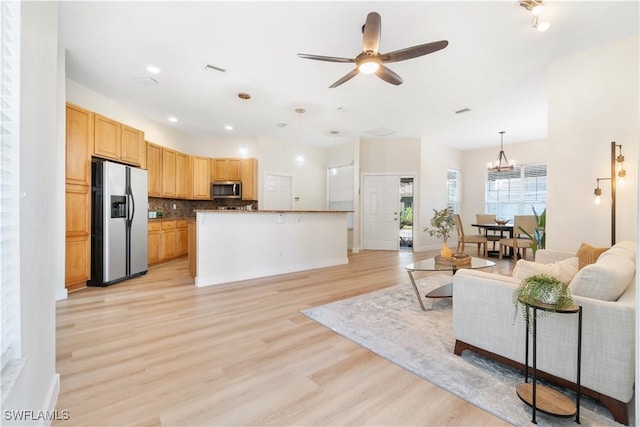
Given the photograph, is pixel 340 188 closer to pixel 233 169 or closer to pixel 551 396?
pixel 233 169

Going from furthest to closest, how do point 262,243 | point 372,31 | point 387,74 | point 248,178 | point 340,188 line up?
point 340,188
point 248,178
point 262,243
point 387,74
point 372,31

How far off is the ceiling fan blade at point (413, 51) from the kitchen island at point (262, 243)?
2829 millimetres

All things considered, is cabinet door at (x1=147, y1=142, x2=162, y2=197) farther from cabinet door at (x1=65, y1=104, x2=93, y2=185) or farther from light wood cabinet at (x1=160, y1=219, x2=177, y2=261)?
cabinet door at (x1=65, y1=104, x2=93, y2=185)

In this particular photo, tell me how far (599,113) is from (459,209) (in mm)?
5846

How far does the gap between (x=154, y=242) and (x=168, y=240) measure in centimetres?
40

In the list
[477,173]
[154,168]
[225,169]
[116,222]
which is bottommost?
[116,222]

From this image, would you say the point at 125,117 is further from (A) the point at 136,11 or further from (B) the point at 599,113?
(B) the point at 599,113

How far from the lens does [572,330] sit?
1.57 metres

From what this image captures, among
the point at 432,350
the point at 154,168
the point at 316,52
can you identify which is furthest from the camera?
the point at 154,168

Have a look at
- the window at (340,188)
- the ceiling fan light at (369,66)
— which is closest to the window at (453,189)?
the window at (340,188)

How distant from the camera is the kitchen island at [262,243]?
4.03 metres

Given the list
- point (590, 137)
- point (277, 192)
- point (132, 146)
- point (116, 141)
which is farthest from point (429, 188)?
point (116, 141)

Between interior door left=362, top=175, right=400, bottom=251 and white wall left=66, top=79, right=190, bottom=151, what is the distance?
4.86 meters

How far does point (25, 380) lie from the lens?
1137 mm
